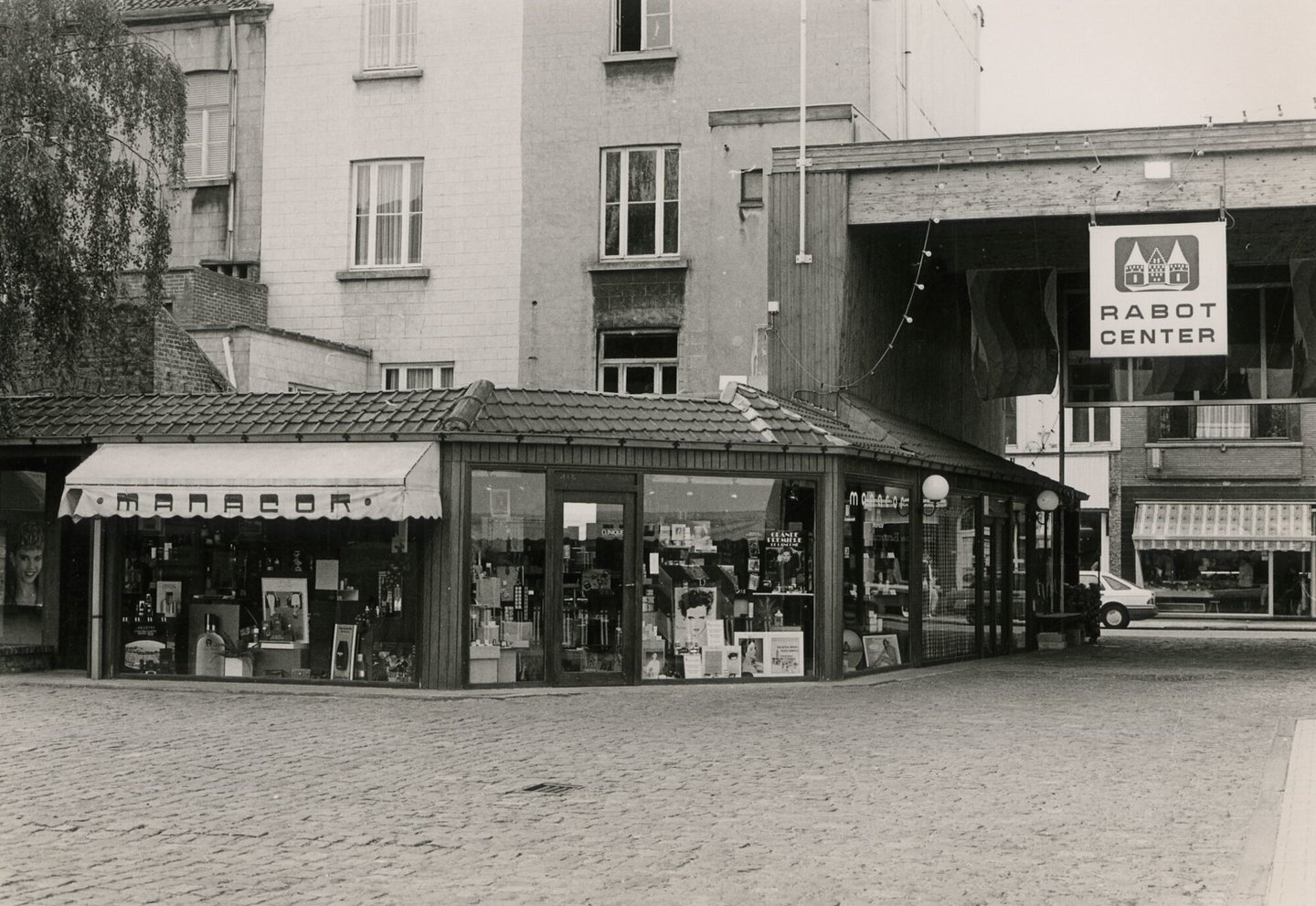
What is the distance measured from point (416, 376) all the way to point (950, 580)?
957cm

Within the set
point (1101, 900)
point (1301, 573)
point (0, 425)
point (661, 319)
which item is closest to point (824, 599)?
point (661, 319)

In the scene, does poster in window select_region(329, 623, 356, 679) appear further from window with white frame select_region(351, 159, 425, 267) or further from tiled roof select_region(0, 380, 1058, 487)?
window with white frame select_region(351, 159, 425, 267)

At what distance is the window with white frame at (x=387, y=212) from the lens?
→ 2595 centimetres

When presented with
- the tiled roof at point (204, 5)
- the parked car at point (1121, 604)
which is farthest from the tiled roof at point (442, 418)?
the parked car at point (1121, 604)

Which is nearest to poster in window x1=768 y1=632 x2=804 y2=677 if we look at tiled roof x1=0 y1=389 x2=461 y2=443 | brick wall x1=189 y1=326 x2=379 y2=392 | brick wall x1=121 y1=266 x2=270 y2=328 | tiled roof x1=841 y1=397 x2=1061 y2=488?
tiled roof x1=841 y1=397 x2=1061 y2=488

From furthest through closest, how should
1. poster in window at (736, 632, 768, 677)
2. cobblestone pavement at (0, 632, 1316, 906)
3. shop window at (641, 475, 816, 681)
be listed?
poster in window at (736, 632, 768, 677), shop window at (641, 475, 816, 681), cobblestone pavement at (0, 632, 1316, 906)

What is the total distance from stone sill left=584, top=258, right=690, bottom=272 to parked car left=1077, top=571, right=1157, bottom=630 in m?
18.4

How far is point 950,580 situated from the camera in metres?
22.4

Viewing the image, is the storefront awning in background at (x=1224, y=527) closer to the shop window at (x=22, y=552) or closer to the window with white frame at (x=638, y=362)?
the window with white frame at (x=638, y=362)

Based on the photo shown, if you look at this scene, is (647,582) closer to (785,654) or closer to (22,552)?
(785,654)

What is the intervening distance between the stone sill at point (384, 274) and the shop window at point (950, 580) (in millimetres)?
9483

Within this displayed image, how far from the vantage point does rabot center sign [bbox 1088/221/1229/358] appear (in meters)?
20.0

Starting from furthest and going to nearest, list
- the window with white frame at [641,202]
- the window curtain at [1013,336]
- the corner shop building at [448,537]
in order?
the window with white frame at [641,202] < the window curtain at [1013,336] < the corner shop building at [448,537]

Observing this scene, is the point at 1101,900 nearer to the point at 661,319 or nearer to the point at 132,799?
the point at 132,799
